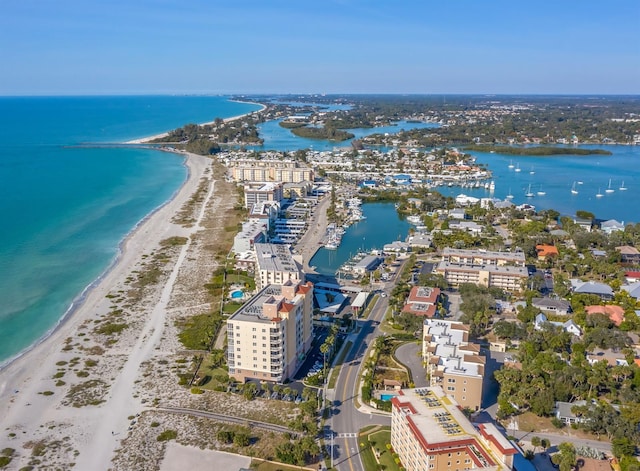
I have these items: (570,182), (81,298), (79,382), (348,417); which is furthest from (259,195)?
(570,182)

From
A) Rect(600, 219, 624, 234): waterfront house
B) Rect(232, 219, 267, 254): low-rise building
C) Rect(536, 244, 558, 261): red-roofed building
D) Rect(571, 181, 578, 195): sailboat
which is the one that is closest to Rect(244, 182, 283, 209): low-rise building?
Rect(232, 219, 267, 254): low-rise building

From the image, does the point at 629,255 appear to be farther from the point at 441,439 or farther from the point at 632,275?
the point at 441,439

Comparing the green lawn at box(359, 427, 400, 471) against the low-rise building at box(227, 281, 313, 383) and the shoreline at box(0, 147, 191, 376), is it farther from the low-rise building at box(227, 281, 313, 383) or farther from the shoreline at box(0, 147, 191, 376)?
the shoreline at box(0, 147, 191, 376)

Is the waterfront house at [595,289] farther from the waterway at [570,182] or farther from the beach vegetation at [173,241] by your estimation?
the beach vegetation at [173,241]

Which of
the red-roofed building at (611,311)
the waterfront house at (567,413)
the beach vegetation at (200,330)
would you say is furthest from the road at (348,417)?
the red-roofed building at (611,311)

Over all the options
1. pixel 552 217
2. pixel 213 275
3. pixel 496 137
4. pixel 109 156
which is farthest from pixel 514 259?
pixel 496 137

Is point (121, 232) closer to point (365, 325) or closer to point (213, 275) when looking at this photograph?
point (213, 275)
